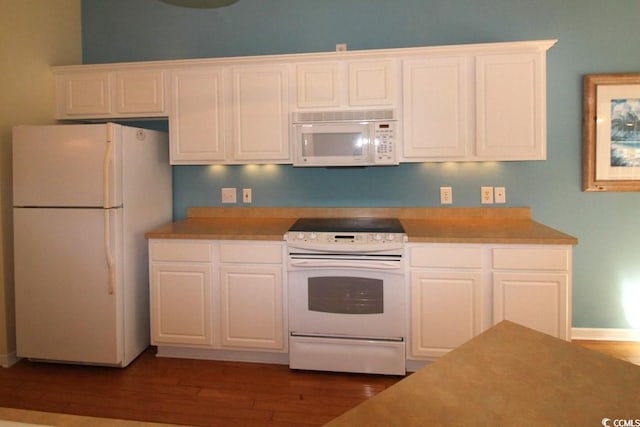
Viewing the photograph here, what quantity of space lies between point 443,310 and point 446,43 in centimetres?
202

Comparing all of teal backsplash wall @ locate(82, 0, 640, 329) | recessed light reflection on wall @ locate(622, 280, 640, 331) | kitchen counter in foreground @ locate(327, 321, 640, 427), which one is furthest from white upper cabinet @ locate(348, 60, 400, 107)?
recessed light reflection on wall @ locate(622, 280, 640, 331)

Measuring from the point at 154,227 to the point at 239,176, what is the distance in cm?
78

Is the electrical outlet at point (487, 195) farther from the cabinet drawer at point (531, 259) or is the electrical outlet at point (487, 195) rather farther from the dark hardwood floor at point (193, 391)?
the dark hardwood floor at point (193, 391)

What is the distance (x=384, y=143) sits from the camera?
257 centimetres

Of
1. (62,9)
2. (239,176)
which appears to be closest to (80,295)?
(239,176)

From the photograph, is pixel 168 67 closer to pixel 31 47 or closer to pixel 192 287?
pixel 31 47

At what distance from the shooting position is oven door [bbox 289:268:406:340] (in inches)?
93.0

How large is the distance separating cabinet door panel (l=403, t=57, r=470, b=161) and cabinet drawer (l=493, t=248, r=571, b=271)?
0.75m

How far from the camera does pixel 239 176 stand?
313 cm

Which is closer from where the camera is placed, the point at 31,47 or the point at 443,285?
the point at 443,285

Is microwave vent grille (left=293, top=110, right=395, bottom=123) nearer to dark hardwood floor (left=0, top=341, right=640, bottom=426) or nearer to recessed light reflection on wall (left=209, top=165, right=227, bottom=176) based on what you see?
recessed light reflection on wall (left=209, top=165, right=227, bottom=176)

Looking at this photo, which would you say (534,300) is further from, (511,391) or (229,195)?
(229,195)

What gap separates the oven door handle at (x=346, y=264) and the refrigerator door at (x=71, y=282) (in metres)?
1.21

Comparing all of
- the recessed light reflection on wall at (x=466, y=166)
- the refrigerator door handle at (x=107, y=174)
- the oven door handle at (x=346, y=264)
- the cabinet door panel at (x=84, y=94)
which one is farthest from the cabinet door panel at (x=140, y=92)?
the recessed light reflection on wall at (x=466, y=166)
